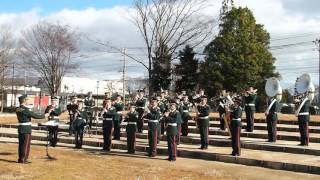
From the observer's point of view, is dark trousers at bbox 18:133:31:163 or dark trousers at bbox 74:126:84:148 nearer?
dark trousers at bbox 18:133:31:163

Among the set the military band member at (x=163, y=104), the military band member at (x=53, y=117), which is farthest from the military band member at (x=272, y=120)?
the military band member at (x=53, y=117)

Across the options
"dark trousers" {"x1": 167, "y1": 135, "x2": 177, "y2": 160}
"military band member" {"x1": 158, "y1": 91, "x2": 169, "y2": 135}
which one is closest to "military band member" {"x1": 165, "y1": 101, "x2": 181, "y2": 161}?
"dark trousers" {"x1": 167, "y1": 135, "x2": 177, "y2": 160}

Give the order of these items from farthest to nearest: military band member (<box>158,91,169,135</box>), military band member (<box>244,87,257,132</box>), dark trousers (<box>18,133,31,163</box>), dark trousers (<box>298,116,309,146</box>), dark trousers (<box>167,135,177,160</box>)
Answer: military band member (<box>244,87,257,132</box>)
military band member (<box>158,91,169,135</box>)
dark trousers (<box>298,116,309,146</box>)
dark trousers (<box>167,135,177,160</box>)
dark trousers (<box>18,133,31,163</box>)

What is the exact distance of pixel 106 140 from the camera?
17.6m

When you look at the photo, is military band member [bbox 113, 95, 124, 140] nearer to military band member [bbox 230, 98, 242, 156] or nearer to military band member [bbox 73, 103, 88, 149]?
military band member [bbox 73, 103, 88, 149]

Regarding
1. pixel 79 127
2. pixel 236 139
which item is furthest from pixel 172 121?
pixel 79 127

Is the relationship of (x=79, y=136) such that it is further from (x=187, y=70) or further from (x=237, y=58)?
(x=187, y=70)

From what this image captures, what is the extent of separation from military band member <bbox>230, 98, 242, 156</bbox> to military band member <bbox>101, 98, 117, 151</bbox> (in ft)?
15.0

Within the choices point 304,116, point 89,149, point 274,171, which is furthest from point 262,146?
point 89,149

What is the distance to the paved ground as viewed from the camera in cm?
1223

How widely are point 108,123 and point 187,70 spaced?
25.8 m

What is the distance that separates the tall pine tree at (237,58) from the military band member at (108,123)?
2314cm

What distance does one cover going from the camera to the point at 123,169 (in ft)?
43.2

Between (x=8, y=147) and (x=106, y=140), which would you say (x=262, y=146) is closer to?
(x=106, y=140)
